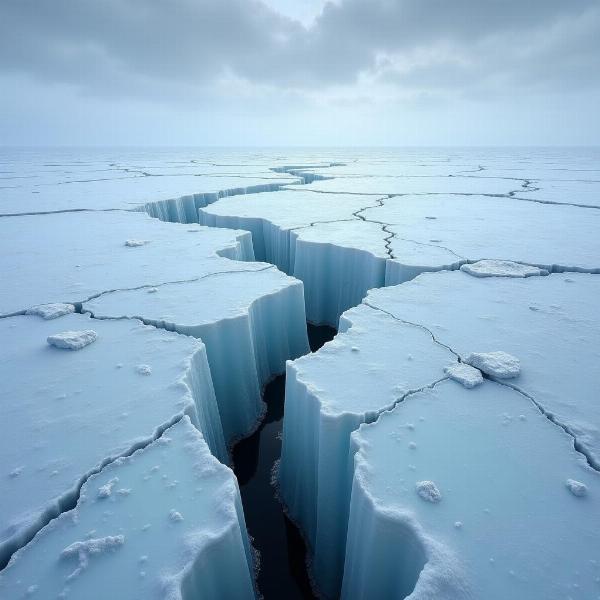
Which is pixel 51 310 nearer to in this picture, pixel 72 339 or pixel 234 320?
pixel 72 339

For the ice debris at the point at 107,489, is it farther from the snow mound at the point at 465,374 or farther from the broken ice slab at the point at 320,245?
the broken ice slab at the point at 320,245

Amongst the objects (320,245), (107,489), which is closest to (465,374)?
(107,489)

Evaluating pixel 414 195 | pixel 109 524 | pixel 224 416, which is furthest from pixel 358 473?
pixel 414 195

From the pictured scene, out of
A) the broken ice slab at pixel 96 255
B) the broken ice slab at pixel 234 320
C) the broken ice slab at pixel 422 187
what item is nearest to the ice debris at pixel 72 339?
the broken ice slab at pixel 234 320

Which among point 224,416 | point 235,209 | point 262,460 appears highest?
point 235,209

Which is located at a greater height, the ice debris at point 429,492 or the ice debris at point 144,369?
the ice debris at point 429,492

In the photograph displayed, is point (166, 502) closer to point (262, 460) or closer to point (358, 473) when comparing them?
point (358, 473)

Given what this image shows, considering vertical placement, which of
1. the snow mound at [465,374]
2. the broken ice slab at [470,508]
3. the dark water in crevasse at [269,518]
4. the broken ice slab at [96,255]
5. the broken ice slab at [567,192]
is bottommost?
the dark water in crevasse at [269,518]
